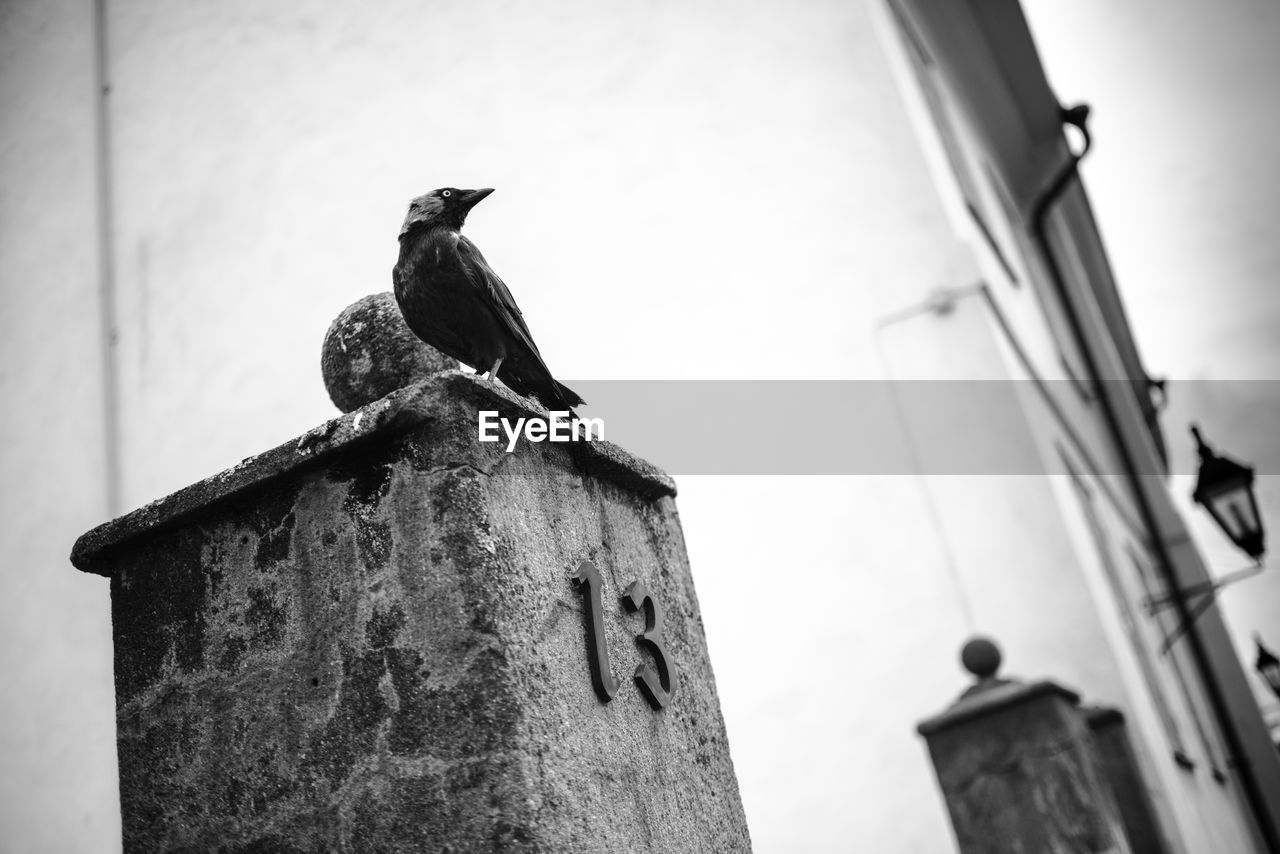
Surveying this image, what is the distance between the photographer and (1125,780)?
5387mm

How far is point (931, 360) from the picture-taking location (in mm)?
6066

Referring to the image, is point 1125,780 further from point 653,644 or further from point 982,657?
point 653,644

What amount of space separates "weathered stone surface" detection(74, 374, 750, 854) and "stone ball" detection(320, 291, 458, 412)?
0.29 m

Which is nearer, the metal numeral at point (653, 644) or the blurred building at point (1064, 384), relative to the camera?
the metal numeral at point (653, 644)

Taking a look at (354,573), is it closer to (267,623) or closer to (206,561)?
(267,623)

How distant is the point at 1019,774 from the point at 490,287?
3159mm

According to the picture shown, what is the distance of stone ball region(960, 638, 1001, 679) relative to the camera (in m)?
4.35

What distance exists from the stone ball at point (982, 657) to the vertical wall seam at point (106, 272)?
6.20 meters

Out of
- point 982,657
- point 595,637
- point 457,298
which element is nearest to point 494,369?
point 457,298

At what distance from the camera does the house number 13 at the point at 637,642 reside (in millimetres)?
1824

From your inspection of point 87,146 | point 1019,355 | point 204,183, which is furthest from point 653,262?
point 87,146

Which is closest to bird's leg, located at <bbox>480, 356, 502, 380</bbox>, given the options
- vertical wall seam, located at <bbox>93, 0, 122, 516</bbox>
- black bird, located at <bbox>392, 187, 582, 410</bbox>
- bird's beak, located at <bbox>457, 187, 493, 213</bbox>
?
black bird, located at <bbox>392, 187, 582, 410</bbox>

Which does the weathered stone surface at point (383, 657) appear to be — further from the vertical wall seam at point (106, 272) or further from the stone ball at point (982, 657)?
the vertical wall seam at point (106, 272)

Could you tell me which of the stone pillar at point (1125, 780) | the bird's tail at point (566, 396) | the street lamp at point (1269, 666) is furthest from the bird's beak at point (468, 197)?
the street lamp at point (1269, 666)
